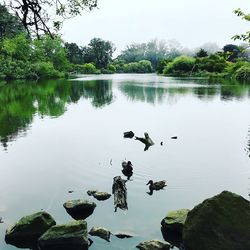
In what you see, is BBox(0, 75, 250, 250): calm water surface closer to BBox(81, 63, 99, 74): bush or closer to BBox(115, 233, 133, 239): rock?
BBox(115, 233, 133, 239): rock

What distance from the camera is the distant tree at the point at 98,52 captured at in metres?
172

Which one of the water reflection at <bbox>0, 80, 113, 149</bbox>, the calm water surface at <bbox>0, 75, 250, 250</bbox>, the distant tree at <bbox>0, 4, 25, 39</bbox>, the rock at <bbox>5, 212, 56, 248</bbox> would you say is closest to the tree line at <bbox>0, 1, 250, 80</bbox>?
the water reflection at <bbox>0, 80, 113, 149</bbox>

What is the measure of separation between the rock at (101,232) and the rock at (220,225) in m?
2.52

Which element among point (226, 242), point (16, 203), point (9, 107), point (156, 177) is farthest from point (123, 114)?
point (226, 242)

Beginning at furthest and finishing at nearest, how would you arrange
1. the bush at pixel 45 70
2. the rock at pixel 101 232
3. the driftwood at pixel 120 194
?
the bush at pixel 45 70 → the driftwood at pixel 120 194 → the rock at pixel 101 232

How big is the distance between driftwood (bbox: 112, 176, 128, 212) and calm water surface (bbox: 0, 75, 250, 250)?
31cm

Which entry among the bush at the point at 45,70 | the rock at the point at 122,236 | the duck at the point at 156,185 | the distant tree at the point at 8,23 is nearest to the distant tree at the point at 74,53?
the bush at the point at 45,70

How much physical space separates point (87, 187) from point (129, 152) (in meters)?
6.73

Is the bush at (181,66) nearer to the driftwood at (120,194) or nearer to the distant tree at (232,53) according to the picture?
the distant tree at (232,53)

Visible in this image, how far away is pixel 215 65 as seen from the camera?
11594 centimetres

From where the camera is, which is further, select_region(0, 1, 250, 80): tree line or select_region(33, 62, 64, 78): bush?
select_region(33, 62, 64, 78): bush

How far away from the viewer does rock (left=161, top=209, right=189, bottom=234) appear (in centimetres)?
1217

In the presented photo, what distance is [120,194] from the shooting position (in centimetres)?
1514

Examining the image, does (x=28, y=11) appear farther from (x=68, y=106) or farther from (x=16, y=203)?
(x=68, y=106)
